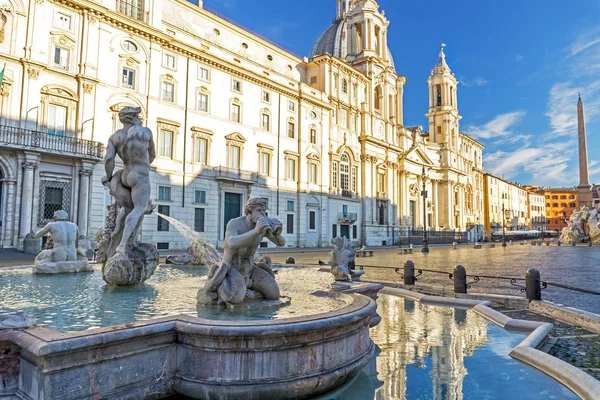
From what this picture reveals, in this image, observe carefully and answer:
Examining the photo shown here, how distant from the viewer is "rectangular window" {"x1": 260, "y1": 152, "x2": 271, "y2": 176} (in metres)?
32.2

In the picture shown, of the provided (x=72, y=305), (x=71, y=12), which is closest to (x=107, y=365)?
(x=72, y=305)

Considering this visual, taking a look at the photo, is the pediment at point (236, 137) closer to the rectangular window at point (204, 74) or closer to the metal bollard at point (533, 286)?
the rectangular window at point (204, 74)

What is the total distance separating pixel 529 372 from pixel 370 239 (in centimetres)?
3905

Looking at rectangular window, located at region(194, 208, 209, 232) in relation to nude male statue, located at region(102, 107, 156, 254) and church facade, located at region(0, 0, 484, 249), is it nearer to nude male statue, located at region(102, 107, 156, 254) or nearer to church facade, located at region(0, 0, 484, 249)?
church facade, located at region(0, 0, 484, 249)

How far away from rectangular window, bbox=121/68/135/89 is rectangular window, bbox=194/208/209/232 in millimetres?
8689

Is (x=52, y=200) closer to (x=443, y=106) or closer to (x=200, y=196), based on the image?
(x=200, y=196)

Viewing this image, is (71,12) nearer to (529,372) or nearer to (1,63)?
(1,63)

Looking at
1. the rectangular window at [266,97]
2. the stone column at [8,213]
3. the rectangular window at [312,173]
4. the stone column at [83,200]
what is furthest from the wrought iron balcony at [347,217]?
the stone column at [8,213]

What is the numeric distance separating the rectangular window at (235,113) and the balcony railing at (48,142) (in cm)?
1065

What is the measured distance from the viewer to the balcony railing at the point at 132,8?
24.4 metres

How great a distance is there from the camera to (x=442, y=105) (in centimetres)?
6681

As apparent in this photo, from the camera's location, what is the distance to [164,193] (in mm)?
25641

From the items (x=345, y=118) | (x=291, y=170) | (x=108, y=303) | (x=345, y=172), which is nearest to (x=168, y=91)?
(x=291, y=170)

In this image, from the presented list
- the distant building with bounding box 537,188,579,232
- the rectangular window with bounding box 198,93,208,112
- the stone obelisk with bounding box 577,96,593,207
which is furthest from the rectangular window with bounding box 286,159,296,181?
the distant building with bounding box 537,188,579,232
